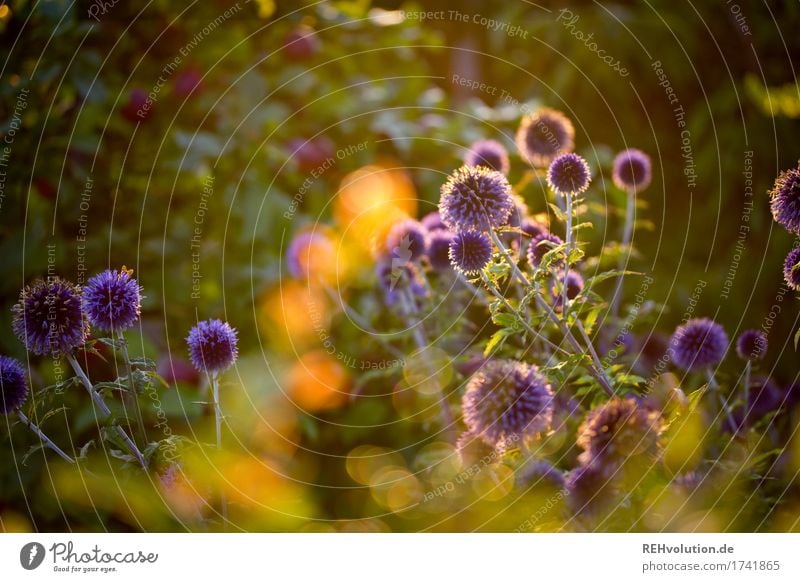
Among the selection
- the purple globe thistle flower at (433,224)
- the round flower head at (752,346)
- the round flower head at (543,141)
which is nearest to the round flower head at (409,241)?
→ the purple globe thistle flower at (433,224)

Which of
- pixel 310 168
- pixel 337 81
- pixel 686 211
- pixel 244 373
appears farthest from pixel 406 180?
pixel 686 211

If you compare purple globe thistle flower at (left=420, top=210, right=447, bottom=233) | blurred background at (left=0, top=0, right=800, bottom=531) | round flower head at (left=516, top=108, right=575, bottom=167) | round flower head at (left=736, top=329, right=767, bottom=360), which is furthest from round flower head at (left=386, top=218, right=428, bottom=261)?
round flower head at (left=736, top=329, right=767, bottom=360)

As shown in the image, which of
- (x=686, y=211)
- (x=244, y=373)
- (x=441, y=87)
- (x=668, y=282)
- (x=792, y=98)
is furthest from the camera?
(x=441, y=87)

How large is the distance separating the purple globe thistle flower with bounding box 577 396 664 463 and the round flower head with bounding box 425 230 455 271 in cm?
29

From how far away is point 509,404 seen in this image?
0.76m

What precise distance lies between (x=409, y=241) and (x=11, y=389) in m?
0.51

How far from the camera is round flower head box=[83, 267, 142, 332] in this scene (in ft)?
2.49

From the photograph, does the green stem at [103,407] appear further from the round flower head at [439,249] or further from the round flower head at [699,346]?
the round flower head at [699,346]

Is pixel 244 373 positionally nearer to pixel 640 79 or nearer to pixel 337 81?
pixel 337 81

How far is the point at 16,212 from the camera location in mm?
1254

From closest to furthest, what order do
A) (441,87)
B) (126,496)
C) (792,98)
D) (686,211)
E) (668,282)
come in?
(126,496) < (792,98) < (668,282) < (686,211) < (441,87)

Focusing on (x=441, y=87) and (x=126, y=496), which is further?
(x=441, y=87)

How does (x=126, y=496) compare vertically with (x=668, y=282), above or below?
below

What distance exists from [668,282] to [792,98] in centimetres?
45
